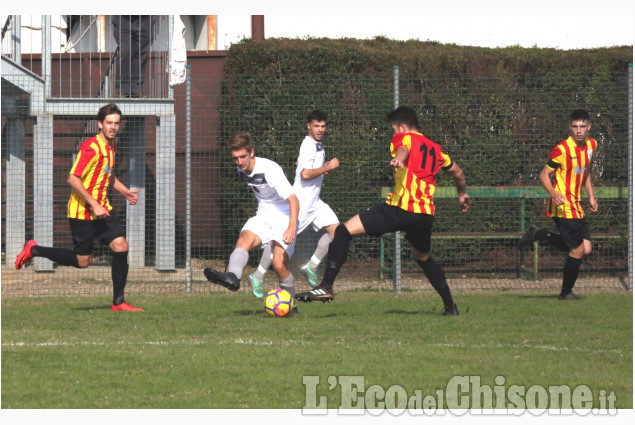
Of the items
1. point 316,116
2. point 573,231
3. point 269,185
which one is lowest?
point 573,231

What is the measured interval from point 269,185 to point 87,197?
1798mm

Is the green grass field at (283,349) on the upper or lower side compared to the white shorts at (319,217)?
lower

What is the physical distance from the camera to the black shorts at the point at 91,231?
11664mm

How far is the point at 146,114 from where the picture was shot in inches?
612

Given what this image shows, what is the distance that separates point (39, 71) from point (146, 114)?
367 cm

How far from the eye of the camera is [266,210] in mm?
11281

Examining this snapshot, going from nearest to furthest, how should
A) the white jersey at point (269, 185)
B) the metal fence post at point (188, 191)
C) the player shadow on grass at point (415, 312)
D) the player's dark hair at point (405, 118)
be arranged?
the player's dark hair at point (405, 118) → the white jersey at point (269, 185) → the player shadow on grass at point (415, 312) → the metal fence post at point (188, 191)

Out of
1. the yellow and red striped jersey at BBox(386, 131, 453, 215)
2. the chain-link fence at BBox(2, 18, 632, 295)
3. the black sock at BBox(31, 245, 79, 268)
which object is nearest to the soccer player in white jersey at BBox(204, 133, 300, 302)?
the yellow and red striped jersey at BBox(386, 131, 453, 215)

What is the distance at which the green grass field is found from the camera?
7.07 m

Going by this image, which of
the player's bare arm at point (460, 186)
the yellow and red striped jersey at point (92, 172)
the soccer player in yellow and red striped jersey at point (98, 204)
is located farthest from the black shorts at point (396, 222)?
the yellow and red striped jersey at point (92, 172)

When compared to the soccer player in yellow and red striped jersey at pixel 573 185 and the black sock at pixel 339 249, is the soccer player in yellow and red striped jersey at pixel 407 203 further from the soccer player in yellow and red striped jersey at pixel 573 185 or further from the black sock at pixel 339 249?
the soccer player in yellow and red striped jersey at pixel 573 185

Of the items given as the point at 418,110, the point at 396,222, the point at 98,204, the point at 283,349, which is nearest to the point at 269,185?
the point at 396,222

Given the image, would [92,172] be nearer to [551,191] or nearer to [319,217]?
[319,217]

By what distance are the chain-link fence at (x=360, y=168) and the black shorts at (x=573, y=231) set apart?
2.27m
